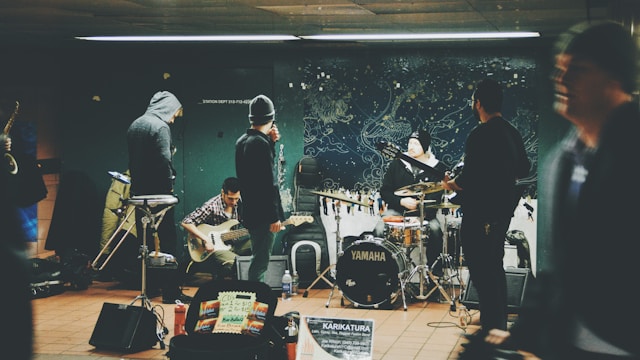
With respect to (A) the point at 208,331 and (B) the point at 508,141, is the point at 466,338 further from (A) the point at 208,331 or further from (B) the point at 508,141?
(A) the point at 208,331

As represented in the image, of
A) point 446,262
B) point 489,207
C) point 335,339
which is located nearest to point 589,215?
point 335,339

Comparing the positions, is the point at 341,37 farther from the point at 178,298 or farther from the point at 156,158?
the point at 178,298

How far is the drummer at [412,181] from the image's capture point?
9.08m

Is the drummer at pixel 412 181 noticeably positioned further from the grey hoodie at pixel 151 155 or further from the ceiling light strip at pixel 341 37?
the grey hoodie at pixel 151 155

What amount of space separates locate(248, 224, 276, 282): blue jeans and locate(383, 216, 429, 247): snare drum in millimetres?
2166

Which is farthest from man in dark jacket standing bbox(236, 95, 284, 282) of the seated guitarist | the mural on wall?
the mural on wall

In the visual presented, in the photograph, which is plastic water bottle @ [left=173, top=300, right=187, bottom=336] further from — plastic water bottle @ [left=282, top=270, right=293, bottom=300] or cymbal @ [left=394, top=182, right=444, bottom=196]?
cymbal @ [left=394, top=182, right=444, bottom=196]

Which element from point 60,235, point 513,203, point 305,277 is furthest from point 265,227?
point 60,235

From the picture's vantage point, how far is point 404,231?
8.39 m

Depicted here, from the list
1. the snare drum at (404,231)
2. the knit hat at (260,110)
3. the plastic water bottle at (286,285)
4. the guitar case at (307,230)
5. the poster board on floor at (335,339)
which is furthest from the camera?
the guitar case at (307,230)

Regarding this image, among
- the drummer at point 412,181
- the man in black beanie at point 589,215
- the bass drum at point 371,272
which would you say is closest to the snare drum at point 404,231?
the bass drum at point 371,272

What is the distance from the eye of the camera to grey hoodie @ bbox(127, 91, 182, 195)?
8.20m

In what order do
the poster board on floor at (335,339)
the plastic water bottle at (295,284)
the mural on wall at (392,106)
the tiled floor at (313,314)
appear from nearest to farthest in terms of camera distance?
the poster board on floor at (335,339), the tiled floor at (313,314), the plastic water bottle at (295,284), the mural on wall at (392,106)

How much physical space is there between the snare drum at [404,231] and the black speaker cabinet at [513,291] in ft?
3.17
